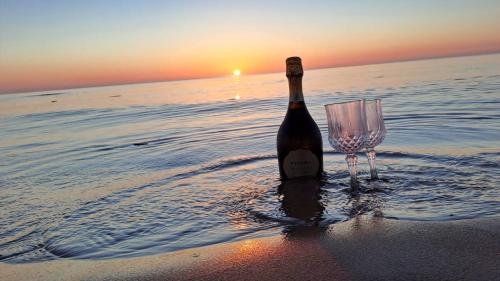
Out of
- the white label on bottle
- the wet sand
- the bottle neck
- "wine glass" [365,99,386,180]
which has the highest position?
the bottle neck

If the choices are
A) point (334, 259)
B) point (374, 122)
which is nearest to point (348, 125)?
point (374, 122)

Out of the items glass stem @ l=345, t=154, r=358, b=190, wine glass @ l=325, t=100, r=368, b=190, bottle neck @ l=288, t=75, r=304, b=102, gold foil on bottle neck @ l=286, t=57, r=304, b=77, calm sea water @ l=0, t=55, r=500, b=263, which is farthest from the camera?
bottle neck @ l=288, t=75, r=304, b=102

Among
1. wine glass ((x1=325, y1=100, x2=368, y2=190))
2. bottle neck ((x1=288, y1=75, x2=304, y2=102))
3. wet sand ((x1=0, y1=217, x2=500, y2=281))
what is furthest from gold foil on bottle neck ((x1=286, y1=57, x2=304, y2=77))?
wet sand ((x1=0, y1=217, x2=500, y2=281))

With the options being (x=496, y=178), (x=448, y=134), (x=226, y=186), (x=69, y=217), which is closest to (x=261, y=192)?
(x=226, y=186)

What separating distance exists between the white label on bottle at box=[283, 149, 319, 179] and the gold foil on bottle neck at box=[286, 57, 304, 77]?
1.83ft

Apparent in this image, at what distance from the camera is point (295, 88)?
3479mm

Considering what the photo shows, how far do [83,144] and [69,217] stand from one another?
516 centimetres

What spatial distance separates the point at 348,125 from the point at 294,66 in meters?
0.66

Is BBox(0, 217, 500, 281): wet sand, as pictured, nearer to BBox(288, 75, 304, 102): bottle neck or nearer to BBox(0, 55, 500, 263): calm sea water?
BBox(0, 55, 500, 263): calm sea water

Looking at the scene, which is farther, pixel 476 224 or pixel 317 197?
pixel 317 197

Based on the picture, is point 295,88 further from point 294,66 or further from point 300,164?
point 300,164

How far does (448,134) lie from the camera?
18.4 feet

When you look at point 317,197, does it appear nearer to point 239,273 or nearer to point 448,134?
point 239,273

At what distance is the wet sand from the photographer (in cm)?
181
